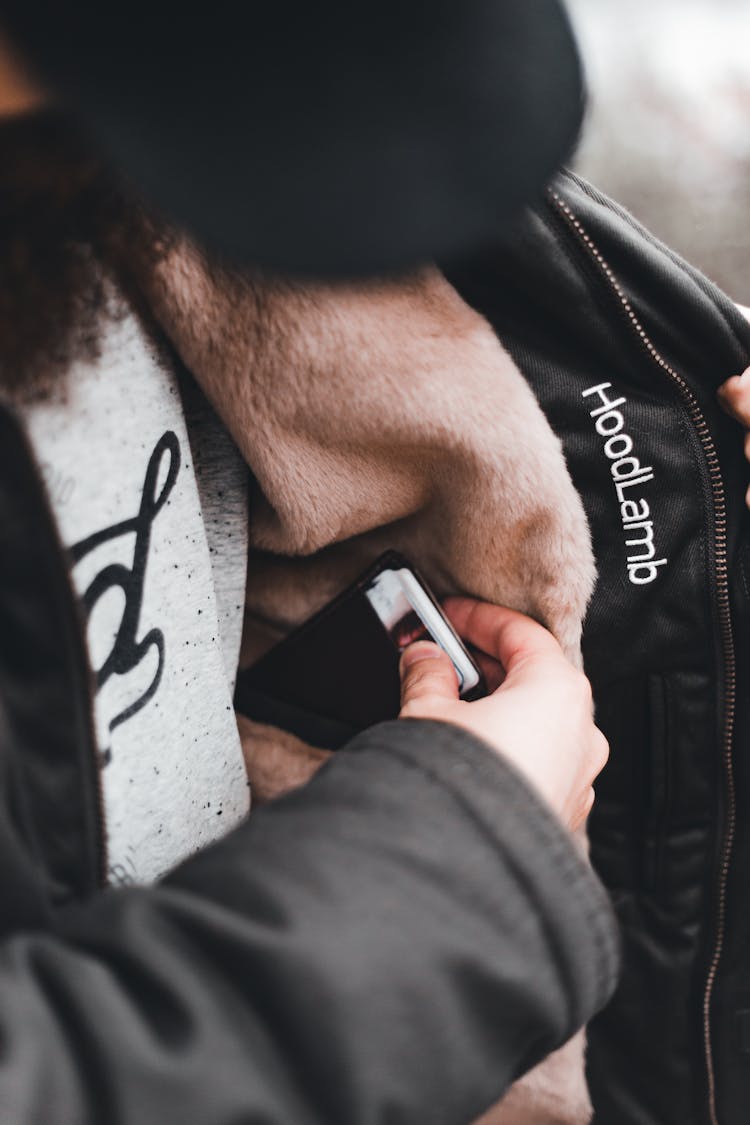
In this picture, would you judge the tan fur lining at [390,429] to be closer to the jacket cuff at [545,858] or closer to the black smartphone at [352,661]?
the black smartphone at [352,661]

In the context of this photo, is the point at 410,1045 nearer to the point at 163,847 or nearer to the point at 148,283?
the point at 163,847

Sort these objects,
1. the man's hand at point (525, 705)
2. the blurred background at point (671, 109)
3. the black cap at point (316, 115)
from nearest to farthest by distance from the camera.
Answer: the black cap at point (316, 115) < the man's hand at point (525, 705) < the blurred background at point (671, 109)

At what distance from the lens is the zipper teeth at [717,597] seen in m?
0.54

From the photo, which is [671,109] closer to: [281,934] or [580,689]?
[580,689]

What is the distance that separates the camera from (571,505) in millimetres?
528

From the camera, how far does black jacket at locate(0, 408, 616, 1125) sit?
286 mm

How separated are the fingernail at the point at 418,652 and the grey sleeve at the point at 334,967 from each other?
163mm

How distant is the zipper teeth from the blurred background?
2.25 feet

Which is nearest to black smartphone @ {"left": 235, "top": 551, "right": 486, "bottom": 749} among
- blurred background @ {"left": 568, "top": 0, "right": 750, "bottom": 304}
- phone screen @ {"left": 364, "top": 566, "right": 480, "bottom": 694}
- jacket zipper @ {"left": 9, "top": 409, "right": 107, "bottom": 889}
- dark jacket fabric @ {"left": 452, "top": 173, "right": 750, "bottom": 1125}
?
phone screen @ {"left": 364, "top": 566, "right": 480, "bottom": 694}

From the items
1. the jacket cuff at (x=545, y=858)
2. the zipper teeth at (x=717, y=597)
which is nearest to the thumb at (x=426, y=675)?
the jacket cuff at (x=545, y=858)

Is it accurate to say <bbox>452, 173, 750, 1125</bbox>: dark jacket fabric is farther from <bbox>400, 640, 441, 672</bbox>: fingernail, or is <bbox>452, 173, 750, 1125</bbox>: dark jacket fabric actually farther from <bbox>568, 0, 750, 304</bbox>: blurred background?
<bbox>568, 0, 750, 304</bbox>: blurred background

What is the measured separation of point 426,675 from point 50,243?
326 millimetres

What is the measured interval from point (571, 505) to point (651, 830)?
12.2 inches

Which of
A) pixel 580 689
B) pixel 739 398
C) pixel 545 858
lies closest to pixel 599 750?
pixel 580 689
